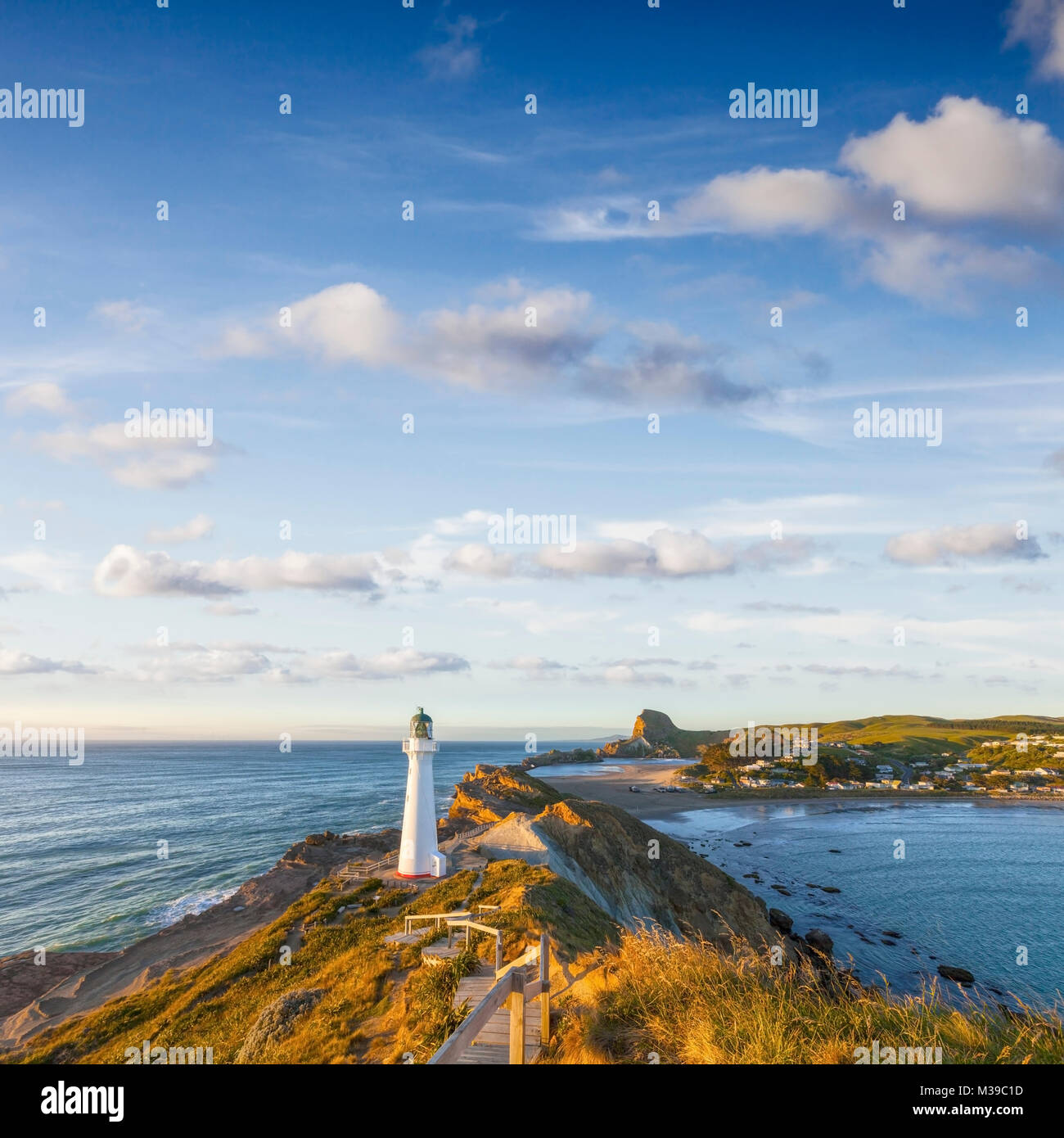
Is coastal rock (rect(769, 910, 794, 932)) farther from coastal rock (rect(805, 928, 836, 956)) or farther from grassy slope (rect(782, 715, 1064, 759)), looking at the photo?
grassy slope (rect(782, 715, 1064, 759))

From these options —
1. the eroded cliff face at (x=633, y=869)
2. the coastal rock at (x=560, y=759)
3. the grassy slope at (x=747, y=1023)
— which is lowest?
the coastal rock at (x=560, y=759)

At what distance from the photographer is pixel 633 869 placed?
3328 centimetres

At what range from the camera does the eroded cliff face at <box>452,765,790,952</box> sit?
30547mm

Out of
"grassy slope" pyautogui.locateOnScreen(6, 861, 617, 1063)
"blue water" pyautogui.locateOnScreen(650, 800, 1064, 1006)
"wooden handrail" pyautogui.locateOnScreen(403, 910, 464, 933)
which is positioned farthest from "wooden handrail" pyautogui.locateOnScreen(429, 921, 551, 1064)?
"blue water" pyautogui.locateOnScreen(650, 800, 1064, 1006)

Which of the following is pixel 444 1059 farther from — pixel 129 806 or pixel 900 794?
pixel 900 794

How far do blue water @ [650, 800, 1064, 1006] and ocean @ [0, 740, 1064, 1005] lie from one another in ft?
0.54

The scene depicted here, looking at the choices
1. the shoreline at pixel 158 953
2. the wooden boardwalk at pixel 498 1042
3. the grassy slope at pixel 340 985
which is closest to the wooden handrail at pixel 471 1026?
the wooden boardwalk at pixel 498 1042

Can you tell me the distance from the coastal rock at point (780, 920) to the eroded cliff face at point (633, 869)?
1.70m

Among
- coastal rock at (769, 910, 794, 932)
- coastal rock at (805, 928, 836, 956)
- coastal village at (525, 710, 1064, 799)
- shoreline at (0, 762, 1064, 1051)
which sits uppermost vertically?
shoreline at (0, 762, 1064, 1051)

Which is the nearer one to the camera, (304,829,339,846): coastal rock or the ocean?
the ocean

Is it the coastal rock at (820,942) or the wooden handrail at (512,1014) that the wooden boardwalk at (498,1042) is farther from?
the coastal rock at (820,942)

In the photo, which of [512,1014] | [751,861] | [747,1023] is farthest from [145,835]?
[747,1023]

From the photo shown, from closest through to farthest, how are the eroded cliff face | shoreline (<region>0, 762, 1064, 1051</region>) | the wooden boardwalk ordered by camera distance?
1. the wooden boardwalk
2. shoreline (<region>0, 762, 1064, 1051</region>)
3. the eroded cliff face

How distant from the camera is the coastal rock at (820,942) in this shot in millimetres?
33403
